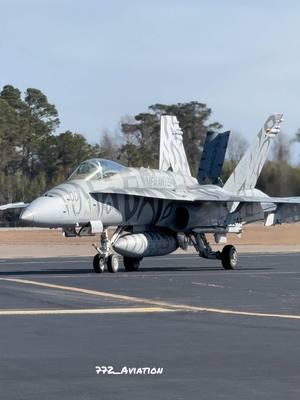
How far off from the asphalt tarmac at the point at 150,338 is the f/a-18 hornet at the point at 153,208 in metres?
2.73

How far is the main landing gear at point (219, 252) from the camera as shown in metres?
30.5

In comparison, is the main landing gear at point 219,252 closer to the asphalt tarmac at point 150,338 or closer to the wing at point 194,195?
the wing at point 194,195

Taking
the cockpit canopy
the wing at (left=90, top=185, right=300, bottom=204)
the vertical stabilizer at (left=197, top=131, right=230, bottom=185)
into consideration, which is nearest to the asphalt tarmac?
the cockpit canopy

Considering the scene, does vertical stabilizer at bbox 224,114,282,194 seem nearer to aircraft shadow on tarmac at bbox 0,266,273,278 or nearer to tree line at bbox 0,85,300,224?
aircraft shadow on tarmac at bbox 0,266,273,278

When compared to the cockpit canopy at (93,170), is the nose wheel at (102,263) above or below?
below

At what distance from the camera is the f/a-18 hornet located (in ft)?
91.1

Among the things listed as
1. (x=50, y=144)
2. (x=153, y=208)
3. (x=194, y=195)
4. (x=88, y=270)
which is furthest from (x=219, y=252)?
(x=50, y=144)

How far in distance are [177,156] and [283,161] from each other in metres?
29.2

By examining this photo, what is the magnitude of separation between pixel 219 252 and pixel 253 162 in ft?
15.2

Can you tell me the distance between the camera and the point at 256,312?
Answer: 17188mm

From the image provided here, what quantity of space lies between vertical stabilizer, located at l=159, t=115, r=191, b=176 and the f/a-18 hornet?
3cm

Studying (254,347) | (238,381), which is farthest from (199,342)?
(238,381)

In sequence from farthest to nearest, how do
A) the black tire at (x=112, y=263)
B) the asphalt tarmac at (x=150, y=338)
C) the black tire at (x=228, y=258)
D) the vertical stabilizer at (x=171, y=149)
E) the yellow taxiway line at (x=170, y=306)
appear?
the vertical stabilizer at (x=171, y=149)
the black tire at (x=228, y=258)
the black tire at (x=112, y=263)
the yellow taxiway line at (x=170, y=306)
the asphalt tarmac at (x=150, y=338)

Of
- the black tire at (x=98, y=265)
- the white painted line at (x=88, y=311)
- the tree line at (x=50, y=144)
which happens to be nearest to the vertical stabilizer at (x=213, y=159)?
the black tire at (x=98, y=265)
